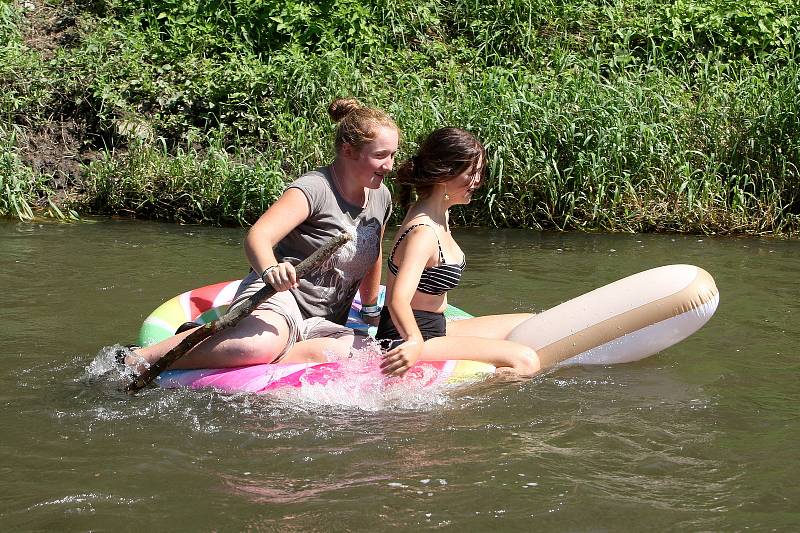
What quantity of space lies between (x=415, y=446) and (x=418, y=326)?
76 centimetres

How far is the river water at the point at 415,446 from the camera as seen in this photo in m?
3.12

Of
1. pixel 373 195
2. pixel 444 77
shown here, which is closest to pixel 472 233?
pixel 444 77

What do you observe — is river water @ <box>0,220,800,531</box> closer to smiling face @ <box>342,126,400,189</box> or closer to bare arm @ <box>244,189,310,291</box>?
bare arm @ <box>244,189,310,291</box>

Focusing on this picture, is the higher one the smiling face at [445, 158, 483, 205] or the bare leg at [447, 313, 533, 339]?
the smiling face at [445, 158, 483, 205]

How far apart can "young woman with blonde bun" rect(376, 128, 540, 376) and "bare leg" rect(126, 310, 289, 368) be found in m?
0.45

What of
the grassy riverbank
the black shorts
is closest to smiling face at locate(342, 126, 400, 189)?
the black shorts

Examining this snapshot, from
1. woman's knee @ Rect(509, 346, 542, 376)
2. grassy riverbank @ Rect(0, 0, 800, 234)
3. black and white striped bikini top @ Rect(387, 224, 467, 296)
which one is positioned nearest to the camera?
black and white striped bikini top @ Rect(387, 224, 467, 296)

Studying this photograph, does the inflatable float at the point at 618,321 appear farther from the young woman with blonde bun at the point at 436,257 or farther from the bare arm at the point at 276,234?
the bare arm at the point at 276,234

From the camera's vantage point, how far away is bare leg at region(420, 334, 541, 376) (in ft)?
14.0

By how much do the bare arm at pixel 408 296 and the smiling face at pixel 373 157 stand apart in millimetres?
306

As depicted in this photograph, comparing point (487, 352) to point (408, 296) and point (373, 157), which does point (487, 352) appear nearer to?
point (408, 296)

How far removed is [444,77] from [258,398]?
7.18 m

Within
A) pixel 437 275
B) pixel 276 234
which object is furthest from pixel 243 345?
pixel 437 275

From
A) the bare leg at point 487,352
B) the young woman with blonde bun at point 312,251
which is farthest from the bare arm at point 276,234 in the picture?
the bare leg at point 487,352
